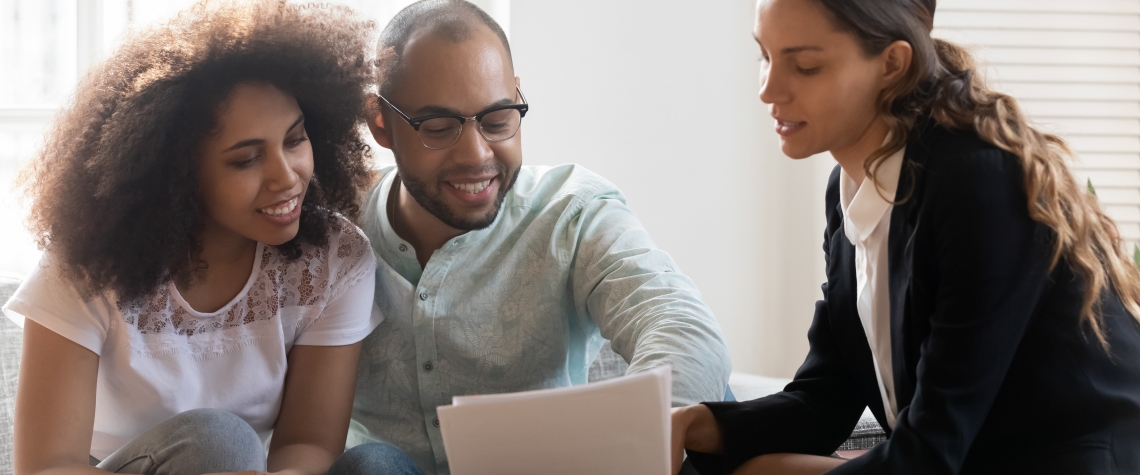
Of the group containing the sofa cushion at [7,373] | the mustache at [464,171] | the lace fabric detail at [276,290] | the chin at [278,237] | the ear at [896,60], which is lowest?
the sofa cushion at [7,373]

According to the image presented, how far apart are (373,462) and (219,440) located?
214 millimetres

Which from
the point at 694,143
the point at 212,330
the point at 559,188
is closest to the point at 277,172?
the point at 212,330

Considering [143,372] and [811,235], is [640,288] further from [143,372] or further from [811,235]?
[811,235]

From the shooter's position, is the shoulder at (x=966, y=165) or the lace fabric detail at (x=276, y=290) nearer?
the shoulder at (x=966, y=165)

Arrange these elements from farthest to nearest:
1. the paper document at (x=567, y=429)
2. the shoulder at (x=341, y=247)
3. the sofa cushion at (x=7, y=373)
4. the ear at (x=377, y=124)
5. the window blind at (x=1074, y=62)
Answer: the window blind at (x=1074, y=62) → the sofa cushion at (x=7, y=373) → the ear at (x=377, y=124) → the shoulder at (x=341, y=247) → the paper document at (x=567, y=429)

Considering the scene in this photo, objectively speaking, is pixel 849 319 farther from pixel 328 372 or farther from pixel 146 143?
pixel 146 143

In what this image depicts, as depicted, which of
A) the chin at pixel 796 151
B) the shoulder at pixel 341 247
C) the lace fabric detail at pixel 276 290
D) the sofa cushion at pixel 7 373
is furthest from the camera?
the sofa cushion at pixel 7 373

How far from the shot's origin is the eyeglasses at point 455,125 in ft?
5.32

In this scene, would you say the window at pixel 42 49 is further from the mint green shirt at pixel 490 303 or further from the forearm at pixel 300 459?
the forearm at pixel 300 459

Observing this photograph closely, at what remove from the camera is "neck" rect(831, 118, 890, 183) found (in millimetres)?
1224

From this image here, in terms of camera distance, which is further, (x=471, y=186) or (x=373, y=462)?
(x=471, y=186)

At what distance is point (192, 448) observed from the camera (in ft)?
4.22

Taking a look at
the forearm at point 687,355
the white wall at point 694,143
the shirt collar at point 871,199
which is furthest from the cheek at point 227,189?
the white wall at point 694,143

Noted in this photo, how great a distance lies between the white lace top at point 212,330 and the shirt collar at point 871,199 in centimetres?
79
